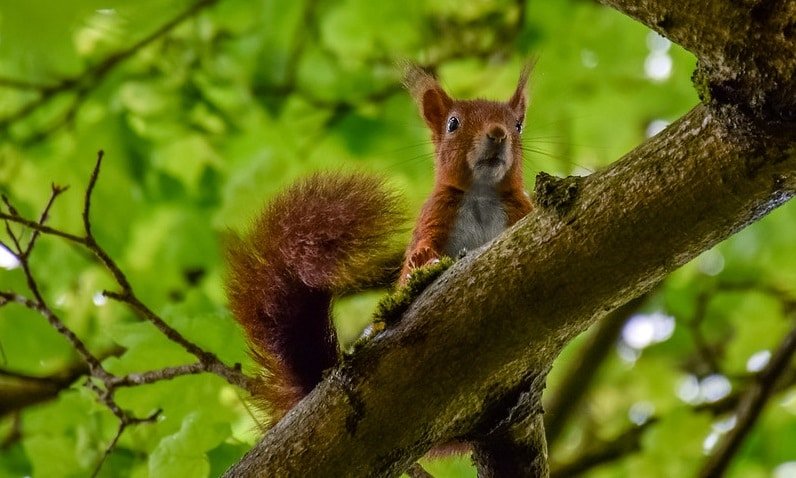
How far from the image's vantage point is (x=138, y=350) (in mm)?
2303

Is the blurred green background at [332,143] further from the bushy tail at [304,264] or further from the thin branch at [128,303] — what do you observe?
the bushy tail at [304,264]

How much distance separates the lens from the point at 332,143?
3959 mm

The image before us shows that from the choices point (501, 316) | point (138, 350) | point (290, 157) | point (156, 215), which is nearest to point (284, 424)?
point (501, 316)

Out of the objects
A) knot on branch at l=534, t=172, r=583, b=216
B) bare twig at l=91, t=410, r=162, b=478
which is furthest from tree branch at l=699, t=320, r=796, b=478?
knot on branch at l=534, t=172, r=583, b=216

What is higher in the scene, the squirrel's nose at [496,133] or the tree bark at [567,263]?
the squirrel's nose at [496,133]

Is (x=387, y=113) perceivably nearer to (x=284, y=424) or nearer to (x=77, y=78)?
(x=77, y=78)

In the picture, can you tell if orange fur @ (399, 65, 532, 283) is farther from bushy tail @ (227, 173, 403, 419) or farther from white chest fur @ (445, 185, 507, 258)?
bushy tail @ (227, 173, 403, 419)

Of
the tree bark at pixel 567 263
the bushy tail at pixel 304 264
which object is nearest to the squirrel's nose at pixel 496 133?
the bushy tail at pixel 304 264

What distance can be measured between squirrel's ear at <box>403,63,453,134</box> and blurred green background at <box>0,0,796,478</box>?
0.59m

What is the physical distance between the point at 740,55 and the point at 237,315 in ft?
3.73

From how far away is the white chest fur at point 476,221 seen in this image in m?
2.14

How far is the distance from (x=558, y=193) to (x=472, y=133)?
95 centimetres

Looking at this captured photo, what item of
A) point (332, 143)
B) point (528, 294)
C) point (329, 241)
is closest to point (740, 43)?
point (528, 294)

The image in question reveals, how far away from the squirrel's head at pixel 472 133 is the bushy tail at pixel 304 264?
0.41 meters
